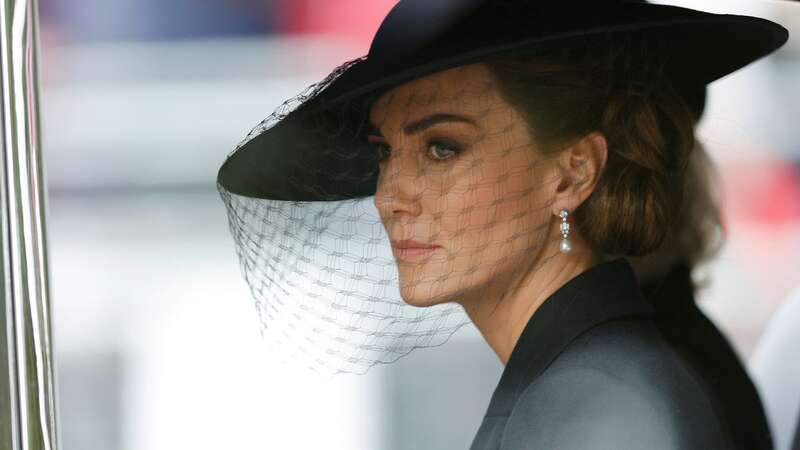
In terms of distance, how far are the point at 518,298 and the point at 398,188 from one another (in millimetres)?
185

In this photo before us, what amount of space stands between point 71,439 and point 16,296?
27 cm

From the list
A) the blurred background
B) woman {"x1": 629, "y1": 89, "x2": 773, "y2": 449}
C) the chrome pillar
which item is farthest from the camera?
woman {"x1": 629, "y1": 89, "x2": 773, "y2": 449}

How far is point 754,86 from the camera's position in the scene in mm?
1205

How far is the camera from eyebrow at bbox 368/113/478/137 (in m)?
1.07

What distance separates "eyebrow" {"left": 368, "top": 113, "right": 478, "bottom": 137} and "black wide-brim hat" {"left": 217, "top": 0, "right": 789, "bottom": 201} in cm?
2

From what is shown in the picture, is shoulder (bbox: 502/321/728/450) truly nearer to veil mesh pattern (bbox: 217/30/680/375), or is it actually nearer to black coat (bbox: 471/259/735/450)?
black coat (bbox: 471/259/735/450)

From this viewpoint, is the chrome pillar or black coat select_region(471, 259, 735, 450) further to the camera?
black coat select_region(471, 259, 735, 450)

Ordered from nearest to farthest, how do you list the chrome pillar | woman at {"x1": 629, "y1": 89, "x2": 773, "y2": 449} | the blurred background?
the chrome pillar → the blurred background → woman at {"x1": 629, "y1": 89, "x2": 773, "y2": 449}

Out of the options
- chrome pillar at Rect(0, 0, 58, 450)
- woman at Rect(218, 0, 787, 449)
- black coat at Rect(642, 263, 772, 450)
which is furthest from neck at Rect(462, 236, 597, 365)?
chrome pillar at Rect(0, 0, 58, 450)

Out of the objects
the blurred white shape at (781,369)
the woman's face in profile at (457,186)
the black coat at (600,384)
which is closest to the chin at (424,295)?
the woman's face in profile at (457,186)

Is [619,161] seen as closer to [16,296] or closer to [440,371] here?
[440,371]

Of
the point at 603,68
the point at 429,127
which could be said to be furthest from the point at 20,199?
the point at 603,68

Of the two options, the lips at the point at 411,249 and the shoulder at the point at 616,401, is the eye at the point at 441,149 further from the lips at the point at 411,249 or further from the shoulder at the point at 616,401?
the shoulder at the point at 616,401

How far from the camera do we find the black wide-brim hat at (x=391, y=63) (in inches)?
41.8
